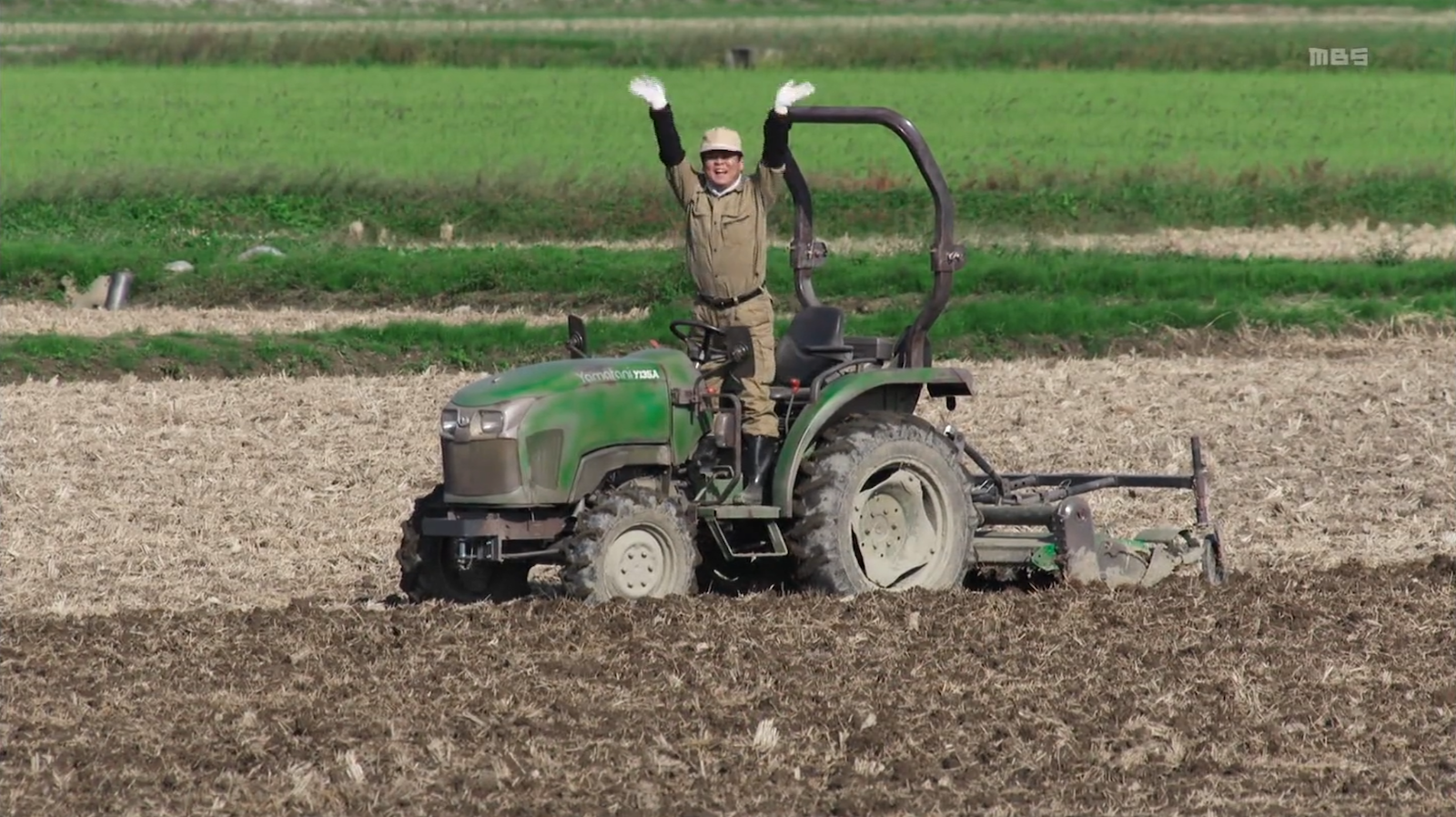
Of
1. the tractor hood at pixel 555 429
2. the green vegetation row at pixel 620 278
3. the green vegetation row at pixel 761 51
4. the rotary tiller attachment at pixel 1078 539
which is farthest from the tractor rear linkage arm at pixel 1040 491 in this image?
the green vegetation row at pixel 761 51

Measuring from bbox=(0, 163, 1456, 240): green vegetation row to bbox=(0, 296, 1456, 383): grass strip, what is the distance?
5990 mm

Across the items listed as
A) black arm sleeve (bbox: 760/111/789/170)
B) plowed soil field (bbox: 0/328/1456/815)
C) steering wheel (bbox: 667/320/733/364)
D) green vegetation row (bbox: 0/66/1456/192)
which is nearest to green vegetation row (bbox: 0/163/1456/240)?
green vegetation row (bbox: 0/66/1456/192)

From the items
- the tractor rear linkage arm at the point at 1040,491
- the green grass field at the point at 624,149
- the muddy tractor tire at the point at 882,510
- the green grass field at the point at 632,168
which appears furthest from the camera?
the green grass field at the point at 624,149

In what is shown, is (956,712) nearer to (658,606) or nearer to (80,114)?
(658,606)

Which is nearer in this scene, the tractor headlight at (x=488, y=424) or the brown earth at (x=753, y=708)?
the brown earth at (x=753, y=708)

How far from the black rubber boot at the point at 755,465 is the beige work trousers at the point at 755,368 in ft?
0.24

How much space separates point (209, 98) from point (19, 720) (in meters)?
31.9

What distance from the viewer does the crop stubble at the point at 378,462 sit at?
10.4 meters

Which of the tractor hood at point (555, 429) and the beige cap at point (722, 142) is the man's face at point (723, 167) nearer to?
the beige cap at point (722, 142)

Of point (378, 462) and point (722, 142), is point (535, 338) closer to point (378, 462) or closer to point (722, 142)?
point (378, 462)

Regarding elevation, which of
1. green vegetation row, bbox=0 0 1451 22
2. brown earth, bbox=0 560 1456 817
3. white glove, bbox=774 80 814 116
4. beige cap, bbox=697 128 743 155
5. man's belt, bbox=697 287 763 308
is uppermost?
green vegetation row, bbox=0 0 1451 22

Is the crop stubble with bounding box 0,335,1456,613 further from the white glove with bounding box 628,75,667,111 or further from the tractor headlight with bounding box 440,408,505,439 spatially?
the white glove with bounding box 628,75,667,111

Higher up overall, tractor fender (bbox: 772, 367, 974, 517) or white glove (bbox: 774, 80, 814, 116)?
white glove (bbox: 774, 80, 814, 116)

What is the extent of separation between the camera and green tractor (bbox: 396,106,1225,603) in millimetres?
8352
